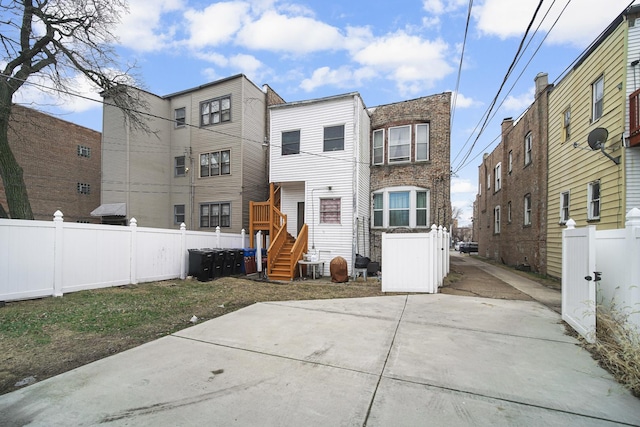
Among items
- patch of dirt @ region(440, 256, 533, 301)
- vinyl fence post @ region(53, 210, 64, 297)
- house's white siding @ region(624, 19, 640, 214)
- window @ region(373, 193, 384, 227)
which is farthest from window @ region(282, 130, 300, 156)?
house's white siding @ region(624, 19, 640, 214)

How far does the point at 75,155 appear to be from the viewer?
70.4 feet

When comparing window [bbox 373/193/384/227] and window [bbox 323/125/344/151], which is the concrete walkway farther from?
window [bbox 323/125/344/151]

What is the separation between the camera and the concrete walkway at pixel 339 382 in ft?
8.45

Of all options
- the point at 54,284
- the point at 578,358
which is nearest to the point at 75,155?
the point at 54,284

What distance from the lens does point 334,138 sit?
12.6 meters

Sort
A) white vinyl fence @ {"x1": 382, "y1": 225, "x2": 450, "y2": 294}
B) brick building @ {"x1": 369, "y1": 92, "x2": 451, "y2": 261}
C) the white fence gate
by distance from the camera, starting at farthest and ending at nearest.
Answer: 1. brick building @ {"x1": 369, "y1": 92, "x2": 451, "y2": 261}
2. white vinyl fence @ {"x1": 382, "y1": 225, "x2": 450, "y2": 294}
3. the white fence gate

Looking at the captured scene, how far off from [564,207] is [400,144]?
6385 millimetres

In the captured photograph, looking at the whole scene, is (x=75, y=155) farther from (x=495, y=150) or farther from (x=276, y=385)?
(x=495, y=150)

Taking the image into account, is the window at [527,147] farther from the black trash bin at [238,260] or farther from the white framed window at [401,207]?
the black trash bin at [238,260]

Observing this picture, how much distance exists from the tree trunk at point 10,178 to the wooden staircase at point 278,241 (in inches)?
297

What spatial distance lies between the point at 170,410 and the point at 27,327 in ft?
13.5

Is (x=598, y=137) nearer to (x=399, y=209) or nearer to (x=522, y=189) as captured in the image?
(x=399, y=209)

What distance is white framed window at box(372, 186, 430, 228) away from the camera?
1289cm

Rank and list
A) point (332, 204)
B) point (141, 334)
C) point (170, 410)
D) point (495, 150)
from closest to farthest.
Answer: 1. point (170, 410)
2. point (141, 334)
3. point (332, 204)
4. point (495, 150)
